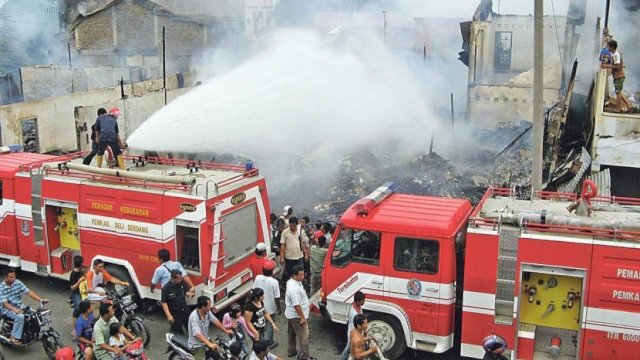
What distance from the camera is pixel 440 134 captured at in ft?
76.7

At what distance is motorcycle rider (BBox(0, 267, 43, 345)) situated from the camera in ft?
30.2

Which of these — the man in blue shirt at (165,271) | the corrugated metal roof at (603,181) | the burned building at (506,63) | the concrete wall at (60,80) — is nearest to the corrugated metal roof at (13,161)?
the man in blue shirt at (165,271)

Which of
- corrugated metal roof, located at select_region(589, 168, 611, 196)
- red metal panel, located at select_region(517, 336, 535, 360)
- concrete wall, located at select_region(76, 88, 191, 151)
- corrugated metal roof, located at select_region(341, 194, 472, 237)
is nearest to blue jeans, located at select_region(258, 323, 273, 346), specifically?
corrugated metal roof, located at select_region(341, 194, 472, 237)

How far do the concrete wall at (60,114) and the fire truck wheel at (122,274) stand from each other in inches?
380

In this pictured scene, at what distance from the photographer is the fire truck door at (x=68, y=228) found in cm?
1157

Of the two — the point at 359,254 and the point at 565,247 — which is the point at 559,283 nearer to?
the point at 565,247

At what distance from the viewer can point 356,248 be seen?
9305mm

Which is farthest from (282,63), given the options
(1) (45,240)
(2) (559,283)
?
(2) (559,283)

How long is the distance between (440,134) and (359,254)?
14.9 metres

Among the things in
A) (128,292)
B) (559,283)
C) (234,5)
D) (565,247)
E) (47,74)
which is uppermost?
(234,5)

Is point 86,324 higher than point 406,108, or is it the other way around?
point 406,108

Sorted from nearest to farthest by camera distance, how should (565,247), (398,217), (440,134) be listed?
(565,247), (398,217), (440,134)

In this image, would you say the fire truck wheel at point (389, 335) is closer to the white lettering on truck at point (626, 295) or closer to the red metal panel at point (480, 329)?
the red metal panel at point (480, 329)

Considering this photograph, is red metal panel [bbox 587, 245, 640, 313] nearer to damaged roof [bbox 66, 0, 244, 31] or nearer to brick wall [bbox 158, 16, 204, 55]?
brick wall [bbox 158, 16, 204, 55]
